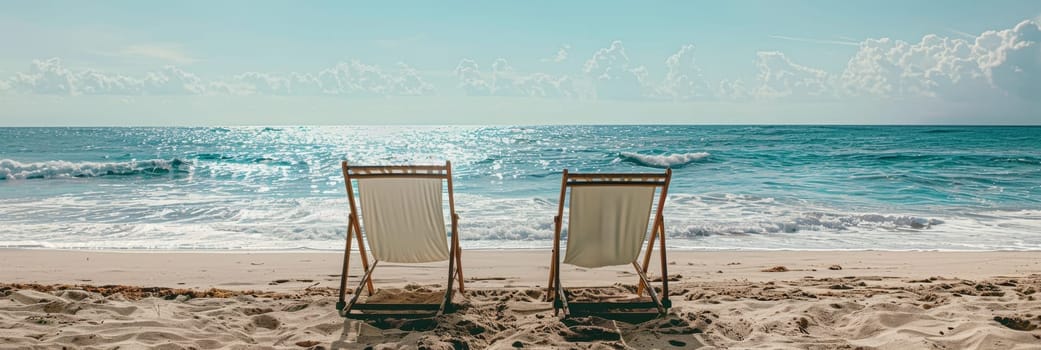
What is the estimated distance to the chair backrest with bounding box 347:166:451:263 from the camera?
417 centimetres

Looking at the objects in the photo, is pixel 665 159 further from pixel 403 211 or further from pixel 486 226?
pixel 403 211

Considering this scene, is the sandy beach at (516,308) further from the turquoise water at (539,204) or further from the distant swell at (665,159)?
the distant swell at (665,159)

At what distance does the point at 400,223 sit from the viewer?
4305mm

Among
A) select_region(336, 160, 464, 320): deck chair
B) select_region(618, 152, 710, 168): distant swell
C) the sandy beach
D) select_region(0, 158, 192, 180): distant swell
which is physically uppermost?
select_region(336, 160, 464, 320): deck chair

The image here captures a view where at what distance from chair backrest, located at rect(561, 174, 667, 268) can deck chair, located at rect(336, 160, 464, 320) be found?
827 mm

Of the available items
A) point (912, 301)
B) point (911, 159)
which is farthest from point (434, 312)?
point (911, 159)

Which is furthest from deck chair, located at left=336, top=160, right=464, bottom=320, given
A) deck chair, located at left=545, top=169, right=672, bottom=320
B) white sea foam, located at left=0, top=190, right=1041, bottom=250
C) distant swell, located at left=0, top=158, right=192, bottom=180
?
distant swell, located at left=0, top=158, right=192, bottom=180

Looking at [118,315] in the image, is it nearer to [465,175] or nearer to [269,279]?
[269,279]

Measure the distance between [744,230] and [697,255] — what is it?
2105mm

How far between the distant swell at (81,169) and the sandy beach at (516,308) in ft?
55.6

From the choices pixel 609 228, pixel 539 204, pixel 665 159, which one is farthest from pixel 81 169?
pixel 609 228

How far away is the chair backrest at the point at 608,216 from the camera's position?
4.07m

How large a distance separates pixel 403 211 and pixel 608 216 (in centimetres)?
142

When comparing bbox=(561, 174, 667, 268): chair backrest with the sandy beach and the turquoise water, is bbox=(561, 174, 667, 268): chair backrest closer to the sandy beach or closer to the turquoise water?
the sandy beach
